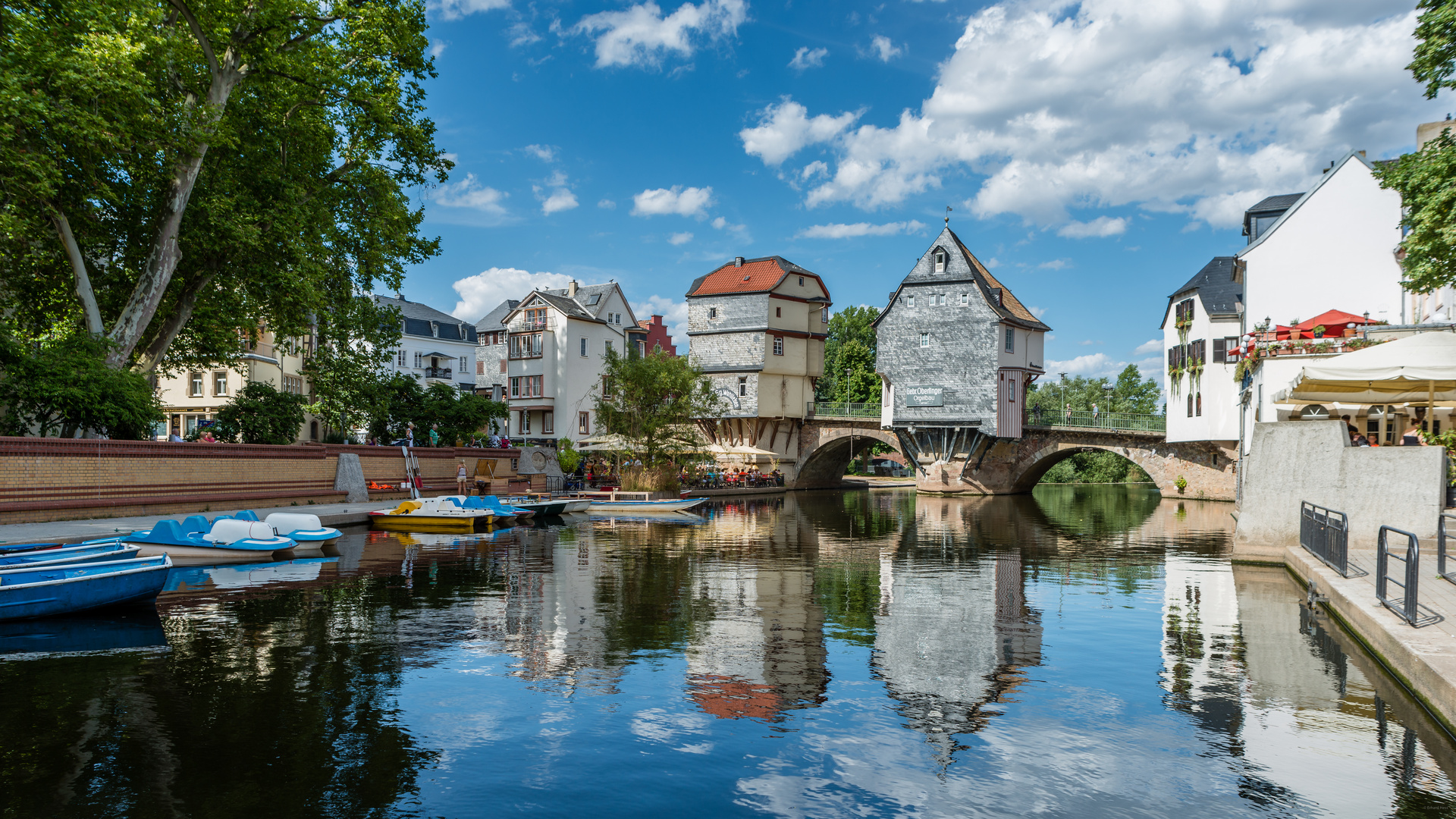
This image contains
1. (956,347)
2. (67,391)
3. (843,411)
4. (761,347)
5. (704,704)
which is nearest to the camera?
(704,704)

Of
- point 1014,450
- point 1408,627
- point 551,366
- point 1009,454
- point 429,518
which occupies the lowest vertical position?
point 429,518

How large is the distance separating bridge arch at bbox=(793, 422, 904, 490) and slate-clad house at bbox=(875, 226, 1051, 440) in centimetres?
491

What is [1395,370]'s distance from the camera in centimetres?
1730

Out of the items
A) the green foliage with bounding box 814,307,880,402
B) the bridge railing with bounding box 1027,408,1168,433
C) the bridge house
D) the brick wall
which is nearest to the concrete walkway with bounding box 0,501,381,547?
the brick wall

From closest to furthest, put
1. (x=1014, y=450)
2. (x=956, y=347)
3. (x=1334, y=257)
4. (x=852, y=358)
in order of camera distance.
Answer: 1. (x=1334, y=257)
2. (x=956, y=347)
3. (x=1014, y=450)
4. (x=852, y=358)

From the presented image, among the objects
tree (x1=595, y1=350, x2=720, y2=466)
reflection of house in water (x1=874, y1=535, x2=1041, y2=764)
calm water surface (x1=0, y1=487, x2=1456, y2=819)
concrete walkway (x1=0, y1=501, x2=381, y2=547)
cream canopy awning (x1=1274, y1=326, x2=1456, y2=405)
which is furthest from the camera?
tree (x1=595, y1=350, x2=720, y2=466)

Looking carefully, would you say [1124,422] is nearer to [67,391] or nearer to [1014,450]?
[1014,450]

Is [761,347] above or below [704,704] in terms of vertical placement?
above

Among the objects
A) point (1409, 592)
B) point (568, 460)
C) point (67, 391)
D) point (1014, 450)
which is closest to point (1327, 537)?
point (1409, 592)

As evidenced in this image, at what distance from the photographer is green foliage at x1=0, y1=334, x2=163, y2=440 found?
22.2 m

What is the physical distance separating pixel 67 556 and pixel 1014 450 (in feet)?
176

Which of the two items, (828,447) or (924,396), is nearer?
(924,396)

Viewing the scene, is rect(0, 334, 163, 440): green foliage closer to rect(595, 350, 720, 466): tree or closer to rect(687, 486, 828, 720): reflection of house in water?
rect(687, 486, 828, 720): reflection of house in water

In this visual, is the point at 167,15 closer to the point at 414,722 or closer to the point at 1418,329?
the point at 414,722
